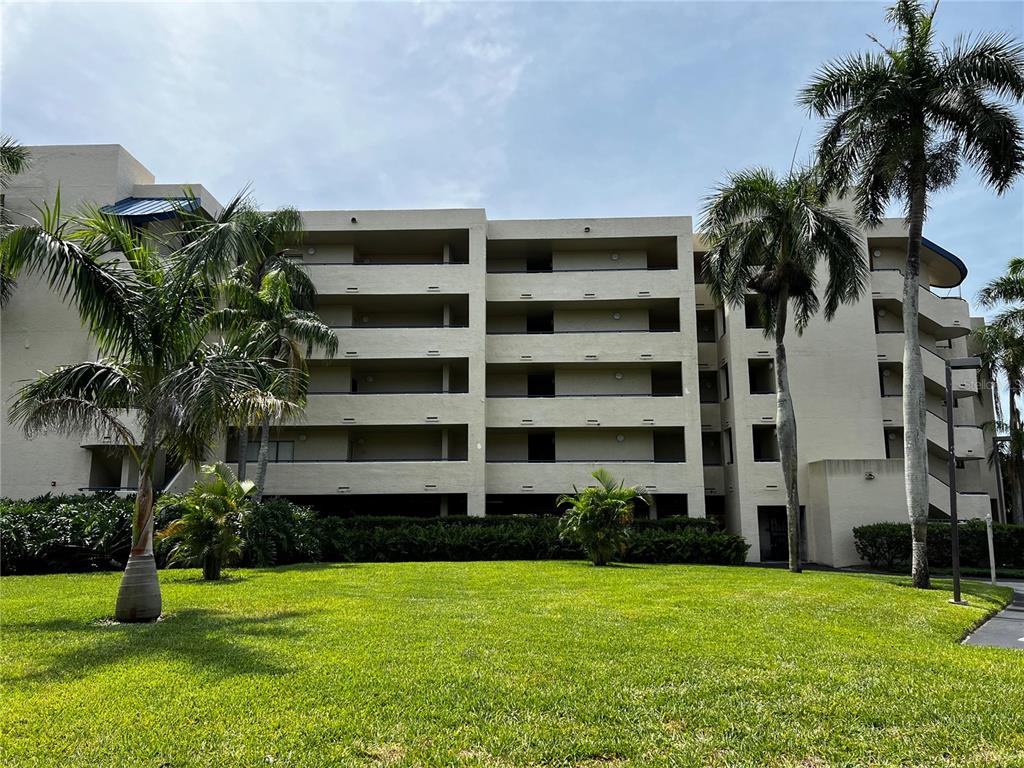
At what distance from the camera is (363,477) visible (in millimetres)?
29547

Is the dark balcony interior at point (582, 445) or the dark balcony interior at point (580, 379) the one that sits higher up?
the dark balcony interior at point (580, 379)

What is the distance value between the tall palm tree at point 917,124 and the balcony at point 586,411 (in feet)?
42.2

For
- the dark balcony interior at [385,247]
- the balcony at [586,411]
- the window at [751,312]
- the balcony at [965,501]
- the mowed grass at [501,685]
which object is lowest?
the mowed grass at [501,685]

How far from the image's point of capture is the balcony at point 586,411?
99.6 ft

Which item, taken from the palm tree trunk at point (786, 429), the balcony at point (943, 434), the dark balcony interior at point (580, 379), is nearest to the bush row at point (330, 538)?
the palm tree trunk at point (786, 429)

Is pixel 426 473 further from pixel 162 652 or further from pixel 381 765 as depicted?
pixel 381 765

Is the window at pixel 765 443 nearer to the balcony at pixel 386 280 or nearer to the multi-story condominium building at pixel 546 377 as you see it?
the multi-story condominium building at pixel 546 377

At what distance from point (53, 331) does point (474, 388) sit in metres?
16.0

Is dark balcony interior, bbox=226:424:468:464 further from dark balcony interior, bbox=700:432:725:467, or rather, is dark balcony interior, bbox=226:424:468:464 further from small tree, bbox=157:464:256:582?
small tree, bbox=157:464:256:582

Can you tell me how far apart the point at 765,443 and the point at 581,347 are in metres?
9.08

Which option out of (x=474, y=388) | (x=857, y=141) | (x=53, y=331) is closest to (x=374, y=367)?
(x=474, y=388)

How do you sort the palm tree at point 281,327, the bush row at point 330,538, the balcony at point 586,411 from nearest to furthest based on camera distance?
the bush row at point 330,538, the palm tree at point 281,327, the balcony at point 586,411

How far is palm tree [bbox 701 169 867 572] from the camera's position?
68.0 ft

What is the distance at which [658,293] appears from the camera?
31.3 m
